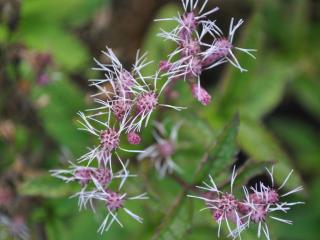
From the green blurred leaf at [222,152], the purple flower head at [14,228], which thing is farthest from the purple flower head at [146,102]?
the purple flower head at [14,228]

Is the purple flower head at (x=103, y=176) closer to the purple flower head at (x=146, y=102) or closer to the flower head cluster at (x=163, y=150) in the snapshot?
the purple flower head at (x=146, y=102)

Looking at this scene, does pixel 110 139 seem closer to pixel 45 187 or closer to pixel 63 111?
pixel 45 187

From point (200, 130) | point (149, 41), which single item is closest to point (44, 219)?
point (200, 130)

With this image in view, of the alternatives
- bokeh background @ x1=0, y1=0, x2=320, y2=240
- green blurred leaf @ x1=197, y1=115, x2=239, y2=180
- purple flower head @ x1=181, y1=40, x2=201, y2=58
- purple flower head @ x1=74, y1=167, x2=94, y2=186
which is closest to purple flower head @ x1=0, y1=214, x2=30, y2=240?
bokeh background @ x1=0, y1=0, x2=320, y2=240

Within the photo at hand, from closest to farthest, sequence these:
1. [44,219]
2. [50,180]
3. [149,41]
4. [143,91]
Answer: [143,91], [50,180], [44,219], [149,41]

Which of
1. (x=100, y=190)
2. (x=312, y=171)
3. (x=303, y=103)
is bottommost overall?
(x=312, y=171)

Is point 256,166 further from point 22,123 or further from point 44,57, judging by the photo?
point 22,123

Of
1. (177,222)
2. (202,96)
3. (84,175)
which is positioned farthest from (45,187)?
(202,96)
